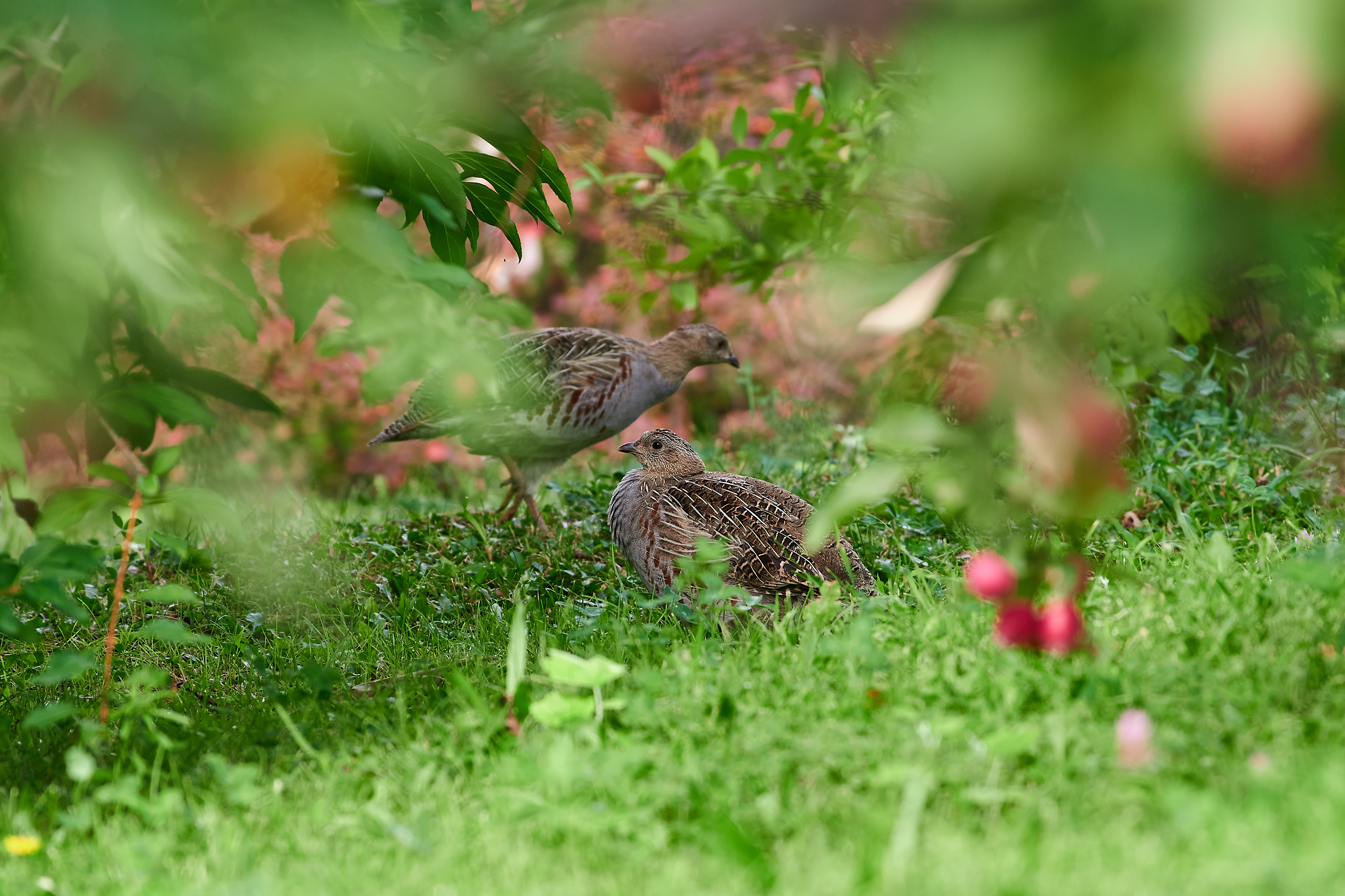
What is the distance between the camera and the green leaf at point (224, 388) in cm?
269

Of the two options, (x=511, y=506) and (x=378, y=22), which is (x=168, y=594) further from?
(x=511, y=506)

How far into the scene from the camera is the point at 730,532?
4.30m

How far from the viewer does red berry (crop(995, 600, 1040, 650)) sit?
2.20m

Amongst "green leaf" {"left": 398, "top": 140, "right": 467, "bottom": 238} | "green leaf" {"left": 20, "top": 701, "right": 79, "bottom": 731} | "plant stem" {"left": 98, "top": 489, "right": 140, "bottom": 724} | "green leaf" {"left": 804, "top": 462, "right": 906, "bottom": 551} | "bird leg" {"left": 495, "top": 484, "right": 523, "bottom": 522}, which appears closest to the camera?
"green leaf" {"left": 804, "top": 462, "right": 906, "bottom": 551}

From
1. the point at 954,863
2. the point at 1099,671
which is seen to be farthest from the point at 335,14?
the point at 1099,671

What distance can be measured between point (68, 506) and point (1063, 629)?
2257 mm

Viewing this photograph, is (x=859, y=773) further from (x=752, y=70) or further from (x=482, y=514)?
(x=482, y=514)

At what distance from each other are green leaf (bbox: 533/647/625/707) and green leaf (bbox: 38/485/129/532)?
1.17 metres

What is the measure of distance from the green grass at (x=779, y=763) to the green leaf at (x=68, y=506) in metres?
0.64

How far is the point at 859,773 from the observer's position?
260cm

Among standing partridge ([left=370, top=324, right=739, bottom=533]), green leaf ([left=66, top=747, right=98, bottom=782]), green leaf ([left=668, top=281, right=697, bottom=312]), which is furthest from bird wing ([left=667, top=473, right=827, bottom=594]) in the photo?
green leaf ([left=66, top=747, right=98, bottom=782])

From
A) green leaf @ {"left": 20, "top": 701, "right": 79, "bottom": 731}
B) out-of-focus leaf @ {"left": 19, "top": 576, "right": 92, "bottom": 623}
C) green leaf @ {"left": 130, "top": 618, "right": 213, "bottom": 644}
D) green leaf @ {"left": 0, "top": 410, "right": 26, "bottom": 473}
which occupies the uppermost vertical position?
green leaf @ {"left": 0, "top": 410, "right": 26, "bottom": 473}

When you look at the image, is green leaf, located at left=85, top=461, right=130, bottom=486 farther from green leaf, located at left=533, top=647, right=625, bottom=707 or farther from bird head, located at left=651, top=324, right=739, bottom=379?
bird head, located at left=651, top=324, right=739, bottom=379

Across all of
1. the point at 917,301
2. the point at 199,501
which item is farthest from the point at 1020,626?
the point at 199,501
